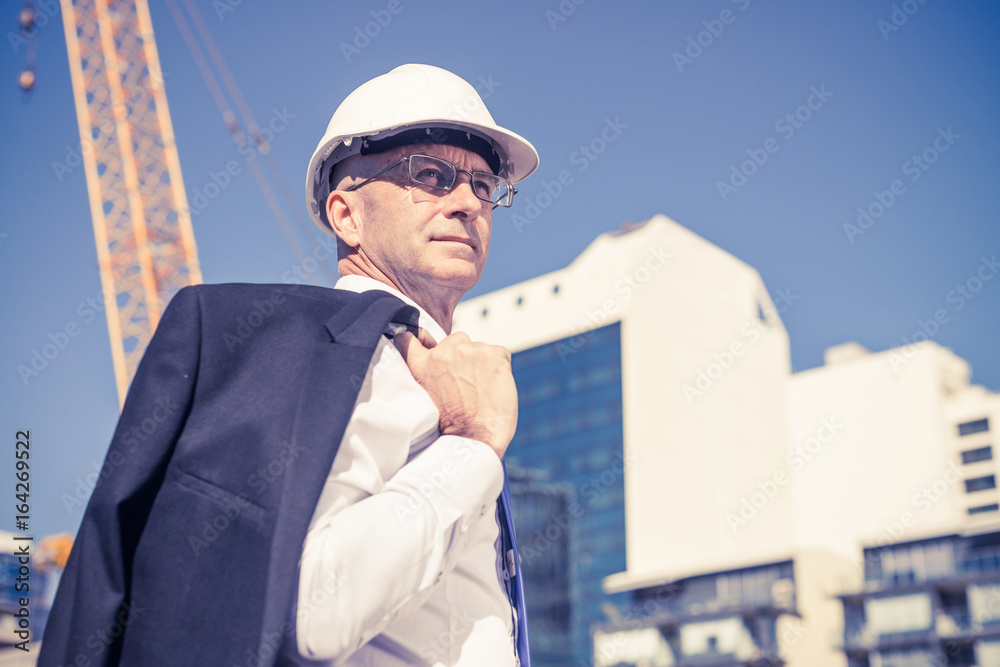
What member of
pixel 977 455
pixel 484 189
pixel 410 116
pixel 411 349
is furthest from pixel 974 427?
pixel 411 349

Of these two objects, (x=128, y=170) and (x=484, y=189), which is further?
(x=128, y=170)

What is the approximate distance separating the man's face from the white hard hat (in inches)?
2.0

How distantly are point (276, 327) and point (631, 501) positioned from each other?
95166mm

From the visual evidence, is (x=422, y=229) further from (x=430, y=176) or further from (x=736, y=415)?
(x=736, y=415)

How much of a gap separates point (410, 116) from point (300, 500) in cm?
129

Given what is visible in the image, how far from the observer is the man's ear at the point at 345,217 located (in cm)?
315

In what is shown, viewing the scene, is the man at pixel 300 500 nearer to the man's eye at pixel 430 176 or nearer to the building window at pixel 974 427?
the man's eye at pixel 430 176

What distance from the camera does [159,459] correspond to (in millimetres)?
2195

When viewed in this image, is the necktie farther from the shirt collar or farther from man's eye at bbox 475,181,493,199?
man's eye at bbox 475,181,493,199

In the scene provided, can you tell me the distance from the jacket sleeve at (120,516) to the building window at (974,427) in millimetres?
98295

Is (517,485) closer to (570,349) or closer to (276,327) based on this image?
(570,349)

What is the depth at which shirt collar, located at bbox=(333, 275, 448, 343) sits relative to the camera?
114 inches

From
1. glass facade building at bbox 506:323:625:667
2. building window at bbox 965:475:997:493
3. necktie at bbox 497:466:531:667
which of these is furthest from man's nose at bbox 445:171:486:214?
building window at bbox 965:475:997:493

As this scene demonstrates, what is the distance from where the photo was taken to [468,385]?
101 inches
